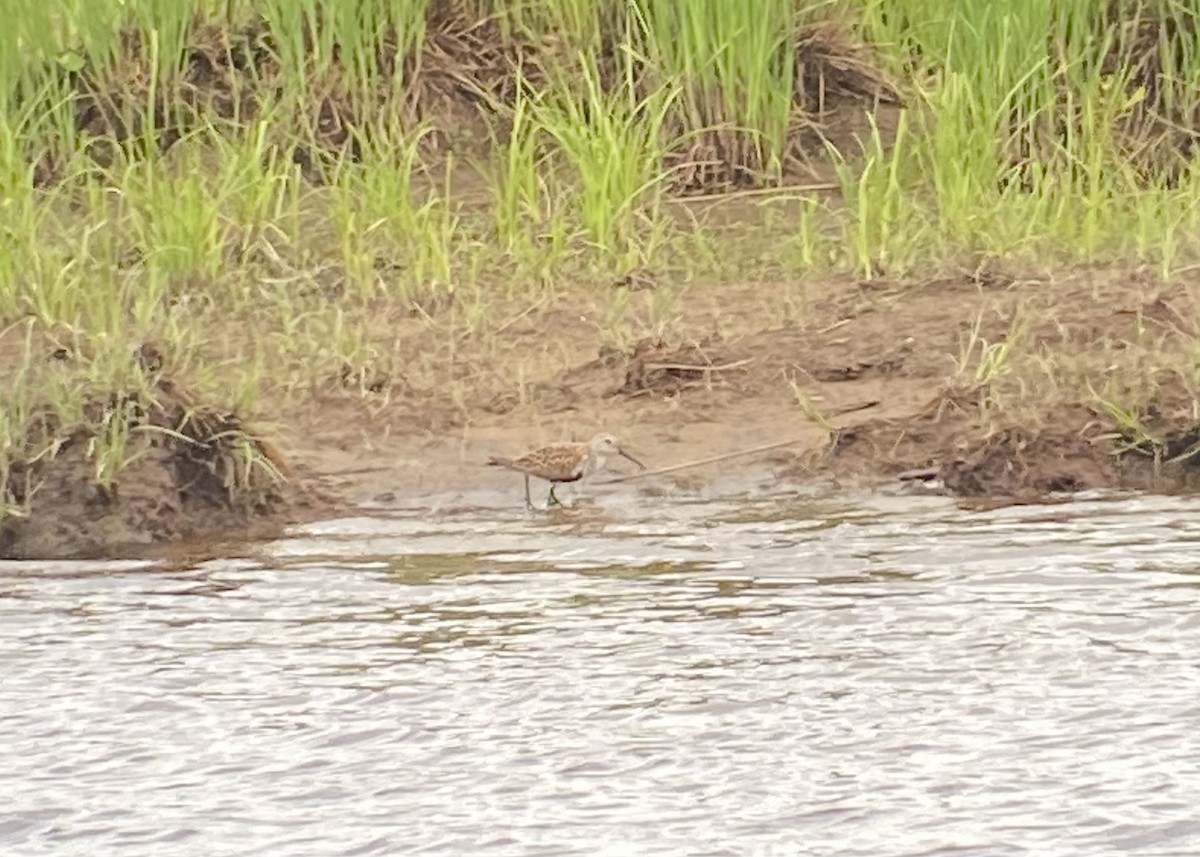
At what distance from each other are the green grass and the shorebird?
70 centimetres

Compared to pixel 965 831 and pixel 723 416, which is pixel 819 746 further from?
pixel 723 416

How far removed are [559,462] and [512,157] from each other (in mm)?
1762

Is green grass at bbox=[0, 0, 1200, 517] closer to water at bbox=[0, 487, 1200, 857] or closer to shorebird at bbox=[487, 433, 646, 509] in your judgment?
shorebird at bbox=[487, 433, 646, 509]

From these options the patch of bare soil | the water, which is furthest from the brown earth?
the water

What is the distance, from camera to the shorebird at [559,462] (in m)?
6.22

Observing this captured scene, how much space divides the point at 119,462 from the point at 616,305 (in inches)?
67.8

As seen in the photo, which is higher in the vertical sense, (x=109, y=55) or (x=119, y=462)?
(x=109, y=55)

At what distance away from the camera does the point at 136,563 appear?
575 cm

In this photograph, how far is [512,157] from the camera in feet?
25.5

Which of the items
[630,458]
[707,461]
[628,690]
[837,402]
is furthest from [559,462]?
[628,690]

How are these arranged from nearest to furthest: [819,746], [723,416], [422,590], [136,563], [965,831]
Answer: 1. [965,831]
2. [819,746]
3. [422,590]
4. [136,563]
5. [723,416]

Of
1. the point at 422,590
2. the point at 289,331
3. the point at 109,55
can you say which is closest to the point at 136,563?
the point at 422,590

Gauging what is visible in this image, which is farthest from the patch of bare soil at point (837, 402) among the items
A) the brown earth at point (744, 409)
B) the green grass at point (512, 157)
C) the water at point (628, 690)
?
the water at point (628, 690)

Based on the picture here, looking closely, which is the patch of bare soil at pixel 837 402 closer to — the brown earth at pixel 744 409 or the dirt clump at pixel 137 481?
the brown earth at pixel 744 409
